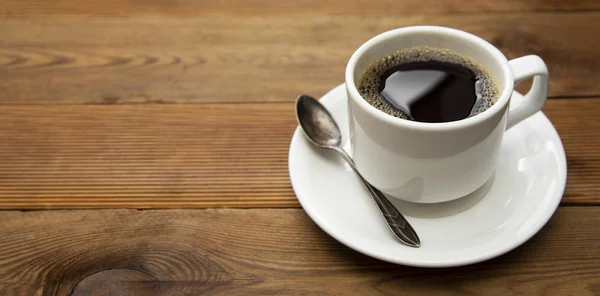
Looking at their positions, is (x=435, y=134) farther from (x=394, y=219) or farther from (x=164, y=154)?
(x=164, y=154)

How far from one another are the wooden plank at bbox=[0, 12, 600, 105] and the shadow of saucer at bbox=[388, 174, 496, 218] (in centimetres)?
29

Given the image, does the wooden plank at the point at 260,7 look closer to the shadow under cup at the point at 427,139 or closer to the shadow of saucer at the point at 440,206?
the shadow under cup at the point at 427,139

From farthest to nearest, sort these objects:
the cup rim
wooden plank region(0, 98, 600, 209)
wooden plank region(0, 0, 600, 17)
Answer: wooden plank region(0, 0, 600, 17) < wooden plank region(0, 98, 600, 209) < the cup rim

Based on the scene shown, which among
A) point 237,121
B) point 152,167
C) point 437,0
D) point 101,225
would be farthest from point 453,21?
point 101,225

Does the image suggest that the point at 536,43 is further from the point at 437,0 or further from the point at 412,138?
the point at 412,138

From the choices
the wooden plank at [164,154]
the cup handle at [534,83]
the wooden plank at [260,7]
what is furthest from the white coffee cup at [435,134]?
the wooden plank at [260,7]

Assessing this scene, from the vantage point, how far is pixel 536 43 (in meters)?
1.02

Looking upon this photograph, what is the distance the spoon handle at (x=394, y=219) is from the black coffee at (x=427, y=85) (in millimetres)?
99

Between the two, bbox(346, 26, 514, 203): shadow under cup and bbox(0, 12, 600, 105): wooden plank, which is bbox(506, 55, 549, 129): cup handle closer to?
bbox(346, 26, 514, 203): shadow under cup

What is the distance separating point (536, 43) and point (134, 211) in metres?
0.72

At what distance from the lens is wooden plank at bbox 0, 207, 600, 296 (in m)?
0.68

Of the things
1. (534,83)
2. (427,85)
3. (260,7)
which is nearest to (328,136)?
(427,85)

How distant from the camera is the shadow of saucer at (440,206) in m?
0.72

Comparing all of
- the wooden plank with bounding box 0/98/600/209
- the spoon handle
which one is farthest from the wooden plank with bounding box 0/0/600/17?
the spoon handle
